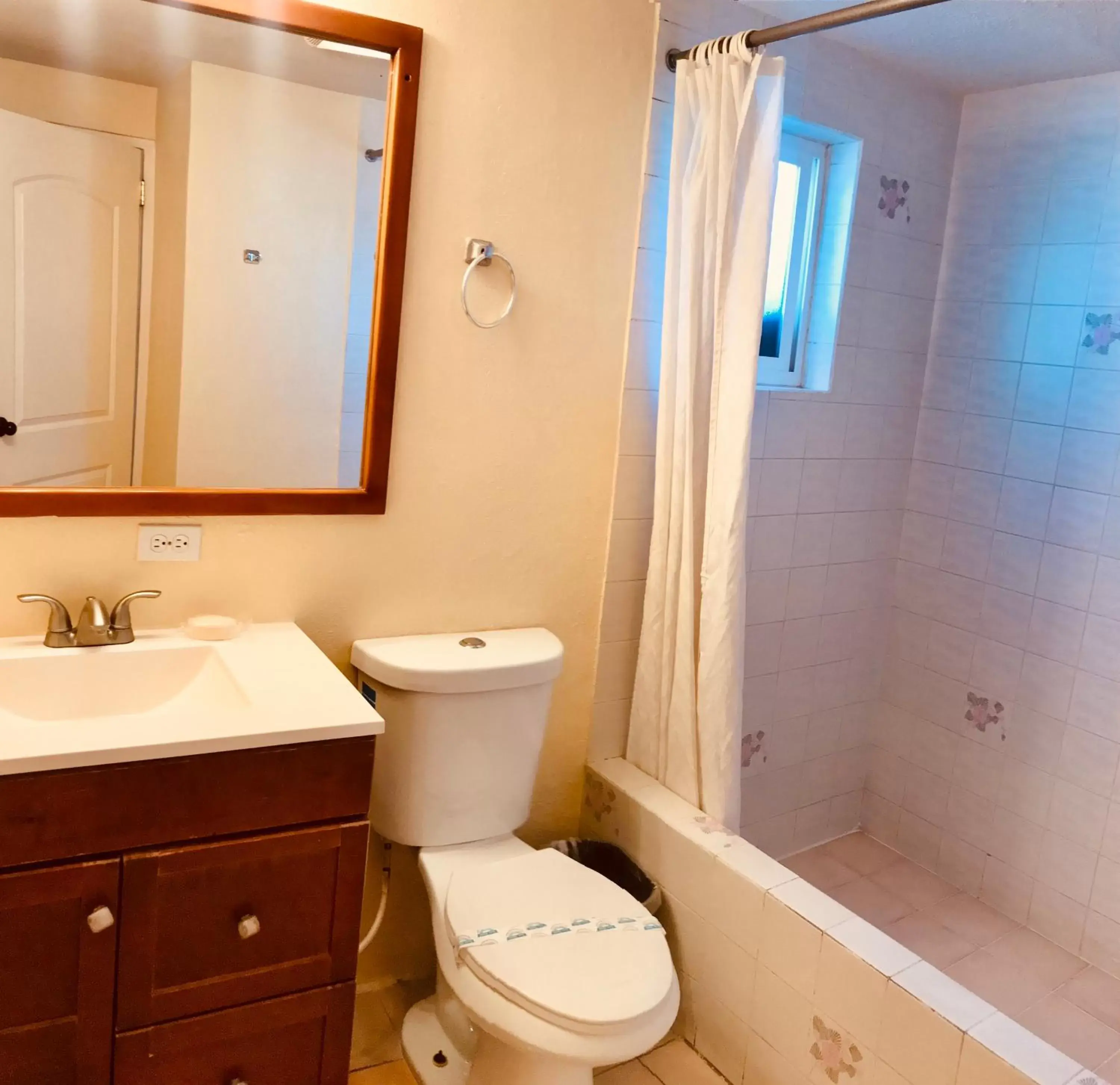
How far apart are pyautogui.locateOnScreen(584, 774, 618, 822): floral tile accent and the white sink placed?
0.82 metres

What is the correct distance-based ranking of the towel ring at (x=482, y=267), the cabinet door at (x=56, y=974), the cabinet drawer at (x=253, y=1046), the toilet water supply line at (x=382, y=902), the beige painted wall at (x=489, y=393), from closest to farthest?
1. the cabinet door at (x=56, y=974)
2. the cabinet drawer at (x=253, y=1046)
3. the beige painted wall at (x=489, y=393)
4. the towel ring at (x=482, y=267)
5. the toilet water supply line at (x=382, y=902)

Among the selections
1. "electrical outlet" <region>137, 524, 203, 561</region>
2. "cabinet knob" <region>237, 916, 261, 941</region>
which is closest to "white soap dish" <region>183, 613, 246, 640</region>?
"electrical outlet" <region>137, 524, 203, 561</region>

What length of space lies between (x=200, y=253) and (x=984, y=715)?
88.2 inches

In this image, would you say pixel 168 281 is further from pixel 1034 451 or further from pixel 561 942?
pixel 1034 451

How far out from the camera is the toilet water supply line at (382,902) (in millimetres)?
2045

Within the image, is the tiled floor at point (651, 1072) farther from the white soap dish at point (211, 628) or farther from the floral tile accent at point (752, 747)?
the white soap dish at point (211, 628)

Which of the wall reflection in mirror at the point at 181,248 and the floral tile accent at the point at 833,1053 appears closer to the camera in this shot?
the wall reflection in mirror at the point at 181,248

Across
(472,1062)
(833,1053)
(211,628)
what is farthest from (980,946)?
(211,628)

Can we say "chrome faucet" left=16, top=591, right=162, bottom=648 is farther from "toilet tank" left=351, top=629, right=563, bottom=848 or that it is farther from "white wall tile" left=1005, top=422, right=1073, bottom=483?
"white wall tile" left=1005, top=422, right=1073, bottom=483

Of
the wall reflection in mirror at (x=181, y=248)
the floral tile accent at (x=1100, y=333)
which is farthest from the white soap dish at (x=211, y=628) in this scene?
the floral tile accent at (x=1100, y=333)

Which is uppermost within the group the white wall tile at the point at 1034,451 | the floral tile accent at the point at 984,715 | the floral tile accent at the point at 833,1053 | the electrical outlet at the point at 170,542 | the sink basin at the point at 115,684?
the white wall tile at the point at 1034,451

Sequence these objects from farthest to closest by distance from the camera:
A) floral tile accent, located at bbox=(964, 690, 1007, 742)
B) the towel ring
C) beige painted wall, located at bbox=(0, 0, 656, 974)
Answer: floral tile accent, located at bbox=(964, 690, 1007, 742) → the towel ring → beige painted wall, located at bbox=(0, 0, 656, 974)

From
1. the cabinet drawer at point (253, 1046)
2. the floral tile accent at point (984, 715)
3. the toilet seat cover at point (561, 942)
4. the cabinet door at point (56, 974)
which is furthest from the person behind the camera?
the floral tile accent at point (984, 715)

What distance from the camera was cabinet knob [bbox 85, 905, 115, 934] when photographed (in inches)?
54.8
